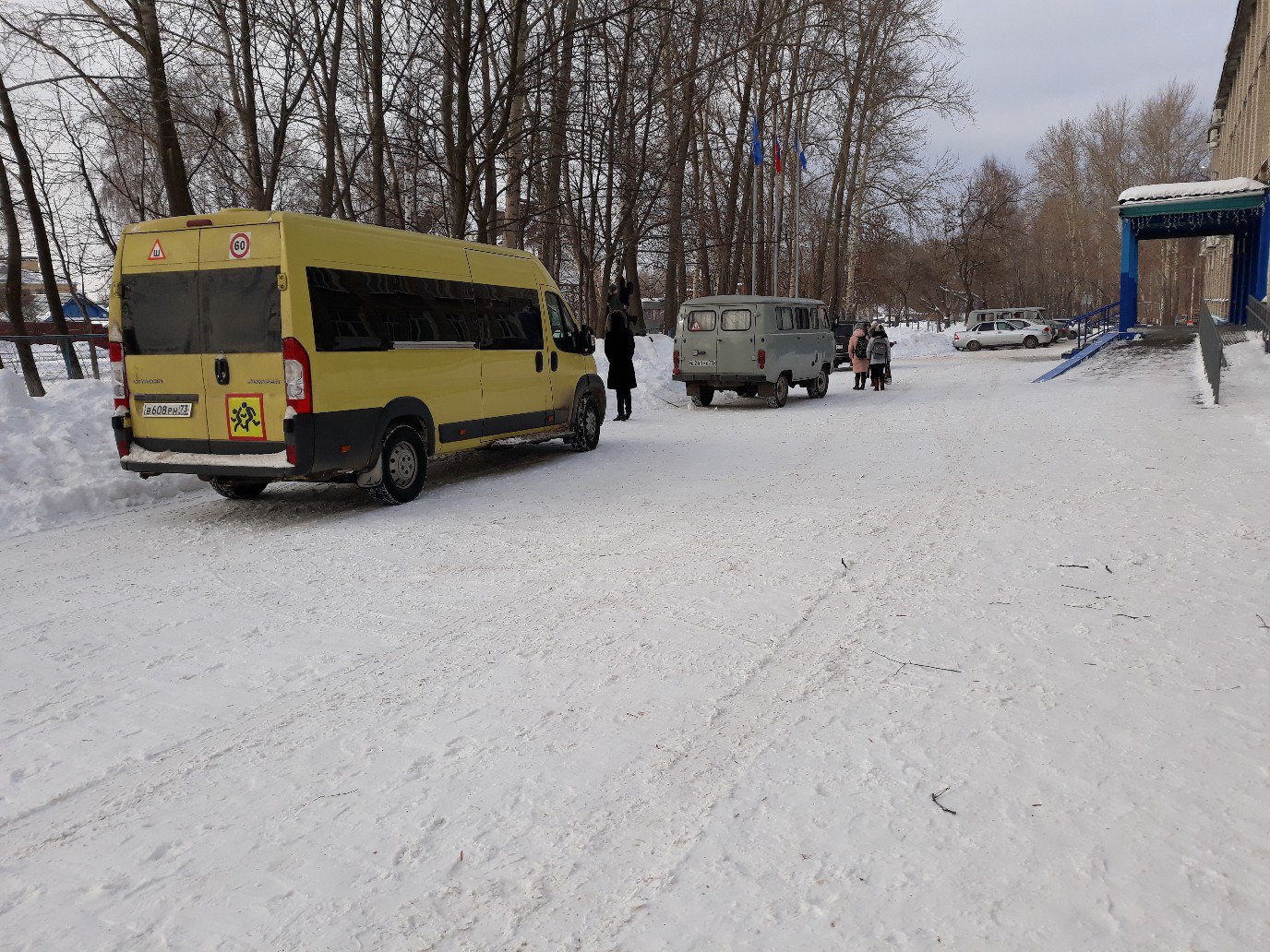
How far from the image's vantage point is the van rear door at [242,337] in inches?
293

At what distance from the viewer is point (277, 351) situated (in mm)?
7461

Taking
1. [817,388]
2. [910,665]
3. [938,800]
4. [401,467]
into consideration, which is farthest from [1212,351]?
[938,800]

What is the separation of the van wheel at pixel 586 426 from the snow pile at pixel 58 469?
4.53 metres

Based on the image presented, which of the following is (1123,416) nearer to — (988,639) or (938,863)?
(988,639)

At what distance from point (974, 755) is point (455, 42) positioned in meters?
16.1

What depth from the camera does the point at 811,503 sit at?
315 inches

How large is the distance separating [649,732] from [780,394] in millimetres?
14211

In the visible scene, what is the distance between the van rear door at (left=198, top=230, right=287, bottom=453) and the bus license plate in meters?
0.21

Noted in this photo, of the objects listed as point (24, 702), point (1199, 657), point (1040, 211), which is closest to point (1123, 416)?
point (1199, 657)

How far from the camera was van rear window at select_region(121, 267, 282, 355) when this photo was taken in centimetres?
746

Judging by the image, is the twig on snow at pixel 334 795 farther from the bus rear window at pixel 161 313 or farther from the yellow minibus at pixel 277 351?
the bus rear window at pixel 161 313

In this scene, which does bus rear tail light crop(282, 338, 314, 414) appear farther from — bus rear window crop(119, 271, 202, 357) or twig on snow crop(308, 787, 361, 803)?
twig on snow crop(308, 787, 361, 803)

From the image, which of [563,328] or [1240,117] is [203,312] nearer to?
[563,328]

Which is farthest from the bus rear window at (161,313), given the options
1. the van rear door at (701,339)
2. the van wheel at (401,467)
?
the van rear door at (701,339)
